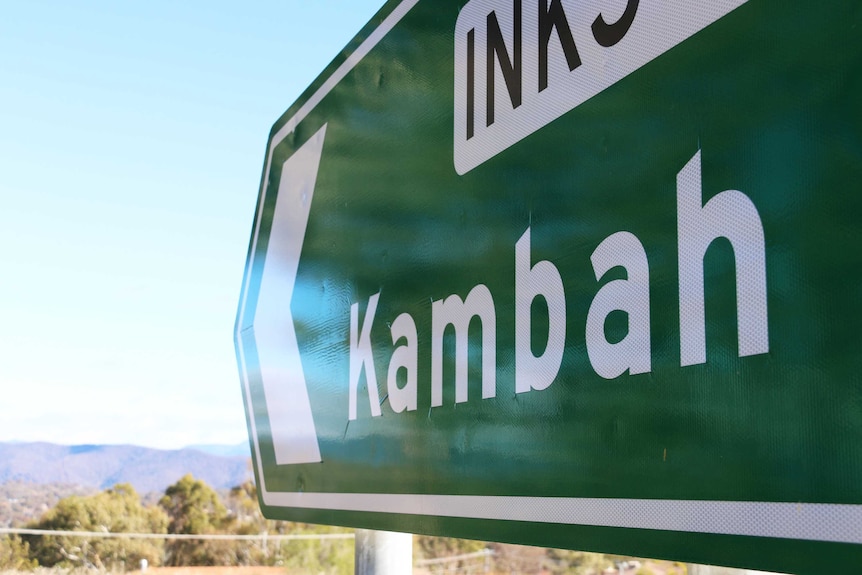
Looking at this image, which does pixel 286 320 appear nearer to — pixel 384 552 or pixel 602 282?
pixel 384 552

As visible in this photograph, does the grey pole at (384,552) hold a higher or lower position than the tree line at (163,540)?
higher

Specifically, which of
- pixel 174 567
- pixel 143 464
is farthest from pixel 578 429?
pixel 143 464

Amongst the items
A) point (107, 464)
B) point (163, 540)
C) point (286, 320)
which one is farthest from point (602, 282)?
point (107, 464)

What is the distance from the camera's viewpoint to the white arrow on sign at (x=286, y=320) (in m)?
1.72

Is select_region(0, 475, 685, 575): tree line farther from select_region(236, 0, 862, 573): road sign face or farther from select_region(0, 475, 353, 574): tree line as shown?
select_region(236, 0, 862, 573): road sign face

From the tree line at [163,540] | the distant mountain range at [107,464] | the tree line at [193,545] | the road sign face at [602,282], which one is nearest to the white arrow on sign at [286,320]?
→ the road sign face at [602,282]

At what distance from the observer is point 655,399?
83cm

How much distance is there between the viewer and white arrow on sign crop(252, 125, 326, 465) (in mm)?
1719

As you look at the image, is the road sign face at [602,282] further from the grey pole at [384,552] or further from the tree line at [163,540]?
the tree line at [163,540]

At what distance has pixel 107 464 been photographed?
3503cm

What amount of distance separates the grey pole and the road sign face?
3.2 inches

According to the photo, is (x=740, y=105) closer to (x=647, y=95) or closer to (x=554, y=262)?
(x=647, y=95)

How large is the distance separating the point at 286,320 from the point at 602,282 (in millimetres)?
996

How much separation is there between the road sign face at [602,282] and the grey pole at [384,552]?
0.27ft
